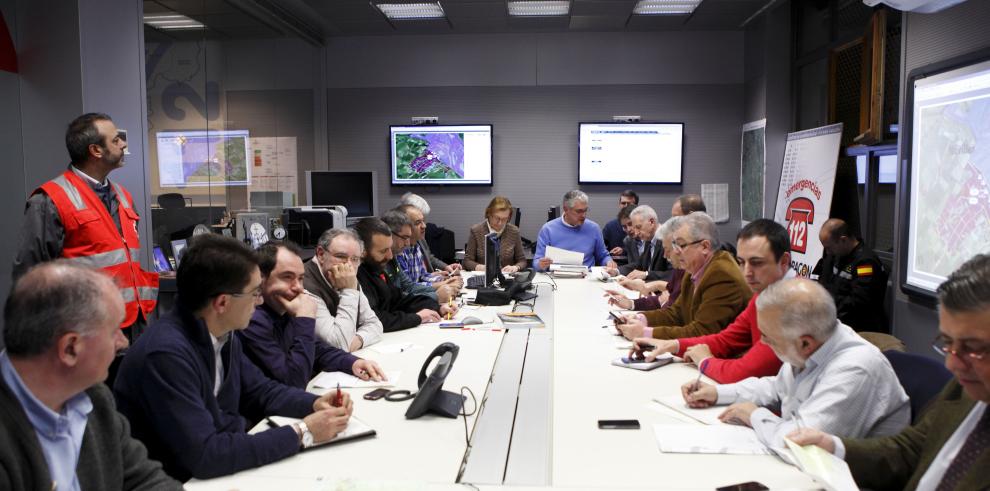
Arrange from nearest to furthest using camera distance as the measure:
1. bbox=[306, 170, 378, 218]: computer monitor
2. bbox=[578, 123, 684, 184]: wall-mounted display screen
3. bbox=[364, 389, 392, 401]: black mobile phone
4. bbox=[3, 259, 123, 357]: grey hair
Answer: bbox=[3, 259, 123, 357]: grey hair
bbox=[364, 389, 392, 401]: black mobile phone
bbox=[306, 170, 378, 218]: computer monitor
bbox=[578, 123, 684, 184]: wall-mounted display screen

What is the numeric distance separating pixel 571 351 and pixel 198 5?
4652 mm

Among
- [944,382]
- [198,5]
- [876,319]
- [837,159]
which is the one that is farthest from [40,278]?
[837,159]

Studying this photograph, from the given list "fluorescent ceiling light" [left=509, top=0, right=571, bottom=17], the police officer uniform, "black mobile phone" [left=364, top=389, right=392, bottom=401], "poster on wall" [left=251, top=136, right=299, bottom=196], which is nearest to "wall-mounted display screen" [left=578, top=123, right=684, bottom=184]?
"fluorescent ceiling light" [left=509, top=0, right=571, bottom=17]

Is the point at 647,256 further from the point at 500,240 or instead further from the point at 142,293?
the point at 142,293

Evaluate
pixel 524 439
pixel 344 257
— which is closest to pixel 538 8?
pixel 344 257

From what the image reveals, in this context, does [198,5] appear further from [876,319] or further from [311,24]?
[876,319]

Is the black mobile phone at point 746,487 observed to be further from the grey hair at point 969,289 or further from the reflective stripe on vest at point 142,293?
the reflective stripe on vest at point 142,293

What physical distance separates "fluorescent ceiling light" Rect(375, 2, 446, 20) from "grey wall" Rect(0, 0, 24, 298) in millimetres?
3801

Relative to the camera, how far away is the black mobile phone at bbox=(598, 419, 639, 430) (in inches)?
88.1

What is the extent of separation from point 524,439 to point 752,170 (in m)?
6.66

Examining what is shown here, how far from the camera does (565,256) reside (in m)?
6.22

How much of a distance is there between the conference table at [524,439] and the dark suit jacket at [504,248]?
305 centimetres

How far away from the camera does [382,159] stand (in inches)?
348

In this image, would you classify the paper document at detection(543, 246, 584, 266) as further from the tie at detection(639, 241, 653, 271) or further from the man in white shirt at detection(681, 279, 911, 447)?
the man in white shirt at detection(681, 279, 911, 447)
